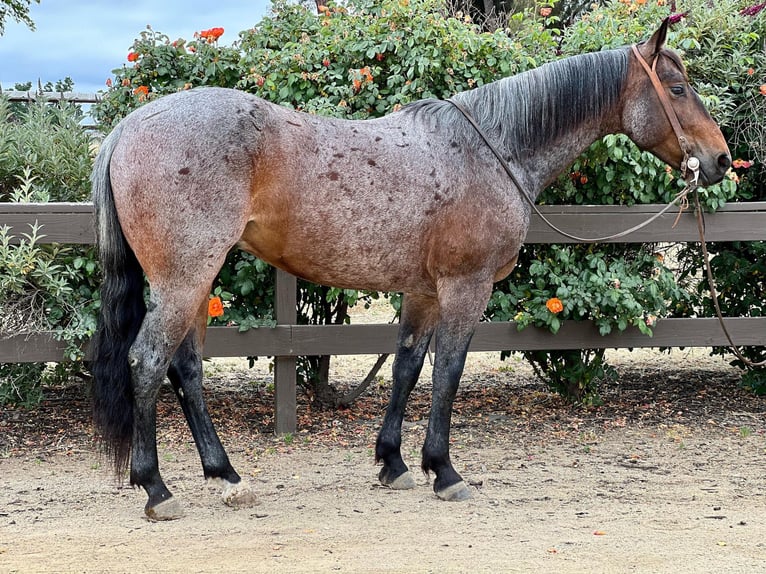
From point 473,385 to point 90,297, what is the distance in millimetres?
3266

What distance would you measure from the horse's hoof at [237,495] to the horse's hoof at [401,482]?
2.38 feet

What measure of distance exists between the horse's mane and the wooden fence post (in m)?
1.55

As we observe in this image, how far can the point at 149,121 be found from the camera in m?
3.56

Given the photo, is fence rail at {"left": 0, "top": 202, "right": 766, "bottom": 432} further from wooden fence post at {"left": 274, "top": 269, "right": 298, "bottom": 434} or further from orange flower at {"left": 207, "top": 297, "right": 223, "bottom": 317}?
orange flower at {"left": 207, "top": 297, "right": 223, "bottom": 317}

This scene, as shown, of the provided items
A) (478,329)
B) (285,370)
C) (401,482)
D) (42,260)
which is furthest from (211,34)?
(401,482)

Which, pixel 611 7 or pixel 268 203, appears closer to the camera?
pixel 268 203

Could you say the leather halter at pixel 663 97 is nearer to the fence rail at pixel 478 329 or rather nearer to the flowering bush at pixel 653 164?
the flowering bush at pixel 653 164

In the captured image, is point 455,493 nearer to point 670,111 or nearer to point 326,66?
point 670,111

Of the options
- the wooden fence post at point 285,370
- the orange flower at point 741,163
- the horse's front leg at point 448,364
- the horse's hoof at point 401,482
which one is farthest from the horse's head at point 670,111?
the wooden fence post at point 285,370

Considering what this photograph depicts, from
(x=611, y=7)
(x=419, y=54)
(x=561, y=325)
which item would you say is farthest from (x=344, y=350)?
(x=611, y=7)

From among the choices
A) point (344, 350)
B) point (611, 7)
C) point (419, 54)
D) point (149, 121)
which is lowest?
point (344, 350)

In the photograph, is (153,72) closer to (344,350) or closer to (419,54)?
(419,54)

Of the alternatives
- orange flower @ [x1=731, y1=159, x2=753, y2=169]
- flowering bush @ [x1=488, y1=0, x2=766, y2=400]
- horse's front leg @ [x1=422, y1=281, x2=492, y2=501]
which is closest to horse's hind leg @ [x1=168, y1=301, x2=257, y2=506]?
horse's front leg @ [x1=422, y1=281, x2=492, y2=501]

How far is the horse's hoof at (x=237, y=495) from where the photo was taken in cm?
391
